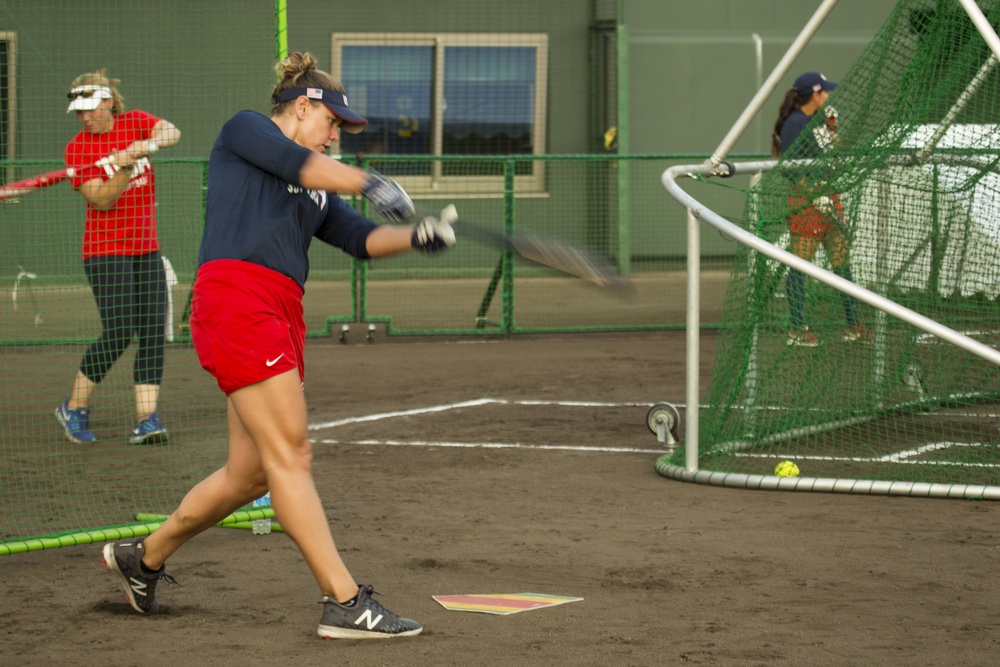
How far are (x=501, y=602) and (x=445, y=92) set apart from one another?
590 inches

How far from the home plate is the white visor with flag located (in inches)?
69.9

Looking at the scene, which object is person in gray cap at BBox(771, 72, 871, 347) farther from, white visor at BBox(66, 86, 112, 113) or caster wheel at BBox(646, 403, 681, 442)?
white visor at BBox(66, 86, 112, 113)

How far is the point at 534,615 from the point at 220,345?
1473 millimetres

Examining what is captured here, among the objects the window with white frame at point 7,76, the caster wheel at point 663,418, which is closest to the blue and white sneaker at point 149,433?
the window with white frame at point 7,76

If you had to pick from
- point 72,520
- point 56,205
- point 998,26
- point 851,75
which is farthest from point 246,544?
point 56,205

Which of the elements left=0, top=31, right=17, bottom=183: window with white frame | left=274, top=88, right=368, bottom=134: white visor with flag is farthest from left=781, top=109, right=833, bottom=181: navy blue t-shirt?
left=0, top=31, right=17, bottom=183: window with white frame

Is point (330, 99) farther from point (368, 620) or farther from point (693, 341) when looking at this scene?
point (693, 341)

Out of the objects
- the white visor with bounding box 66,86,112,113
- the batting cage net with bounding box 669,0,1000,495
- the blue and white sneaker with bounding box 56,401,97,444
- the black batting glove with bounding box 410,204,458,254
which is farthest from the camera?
the blue and white sneaker with bounding box 56,401,97,444

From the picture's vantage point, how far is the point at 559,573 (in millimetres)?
5457

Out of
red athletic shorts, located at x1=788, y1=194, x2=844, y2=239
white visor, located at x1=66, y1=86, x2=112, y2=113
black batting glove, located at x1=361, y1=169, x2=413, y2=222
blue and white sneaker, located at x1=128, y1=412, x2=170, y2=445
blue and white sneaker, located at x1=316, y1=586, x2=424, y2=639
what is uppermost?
white visor, located at x1=66, y1=86, x2=112, y2=113

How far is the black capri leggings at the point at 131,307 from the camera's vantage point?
8039 millimetres

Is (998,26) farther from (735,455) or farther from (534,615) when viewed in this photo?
(534,615)

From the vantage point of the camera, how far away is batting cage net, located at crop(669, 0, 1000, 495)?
287 inches

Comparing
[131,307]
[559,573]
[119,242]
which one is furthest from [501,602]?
[119,242]
